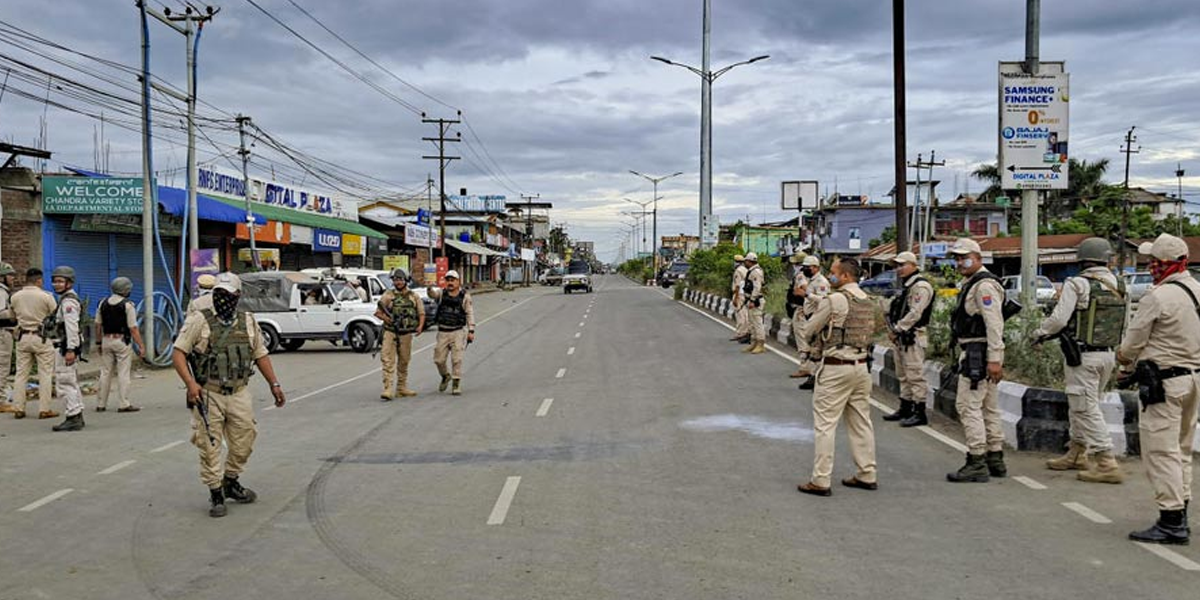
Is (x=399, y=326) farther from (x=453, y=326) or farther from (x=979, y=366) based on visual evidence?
(x=979, y=366)

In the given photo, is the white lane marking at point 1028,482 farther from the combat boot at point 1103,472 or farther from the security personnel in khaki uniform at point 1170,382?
the security personnel in khaki uniform at point 1170,382

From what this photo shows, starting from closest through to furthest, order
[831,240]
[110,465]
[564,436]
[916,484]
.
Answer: [916,484] → [110,465] → [564,436] → [831,240]

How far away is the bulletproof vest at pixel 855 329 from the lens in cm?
779

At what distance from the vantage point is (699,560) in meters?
5.99

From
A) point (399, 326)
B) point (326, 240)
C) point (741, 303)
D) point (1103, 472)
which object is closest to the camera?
point (1103, 472)

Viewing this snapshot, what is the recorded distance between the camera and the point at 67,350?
1212 cm

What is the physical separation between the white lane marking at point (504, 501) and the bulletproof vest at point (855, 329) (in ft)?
9.33

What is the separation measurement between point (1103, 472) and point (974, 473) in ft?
3.45

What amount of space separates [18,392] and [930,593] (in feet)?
38.9

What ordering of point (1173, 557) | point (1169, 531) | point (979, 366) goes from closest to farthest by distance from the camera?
1. point (1173, 557)
2. point (1169, 531)
3. point (979, 366)

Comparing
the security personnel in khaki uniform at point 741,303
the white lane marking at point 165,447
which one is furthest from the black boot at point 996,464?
the security personnel in khaki uniform at point 741,303

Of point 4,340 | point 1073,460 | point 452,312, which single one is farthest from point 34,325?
point 1073,460

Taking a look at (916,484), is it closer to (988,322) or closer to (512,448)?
(988,322)

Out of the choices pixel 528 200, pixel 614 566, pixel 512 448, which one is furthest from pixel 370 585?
pixel 528 200
